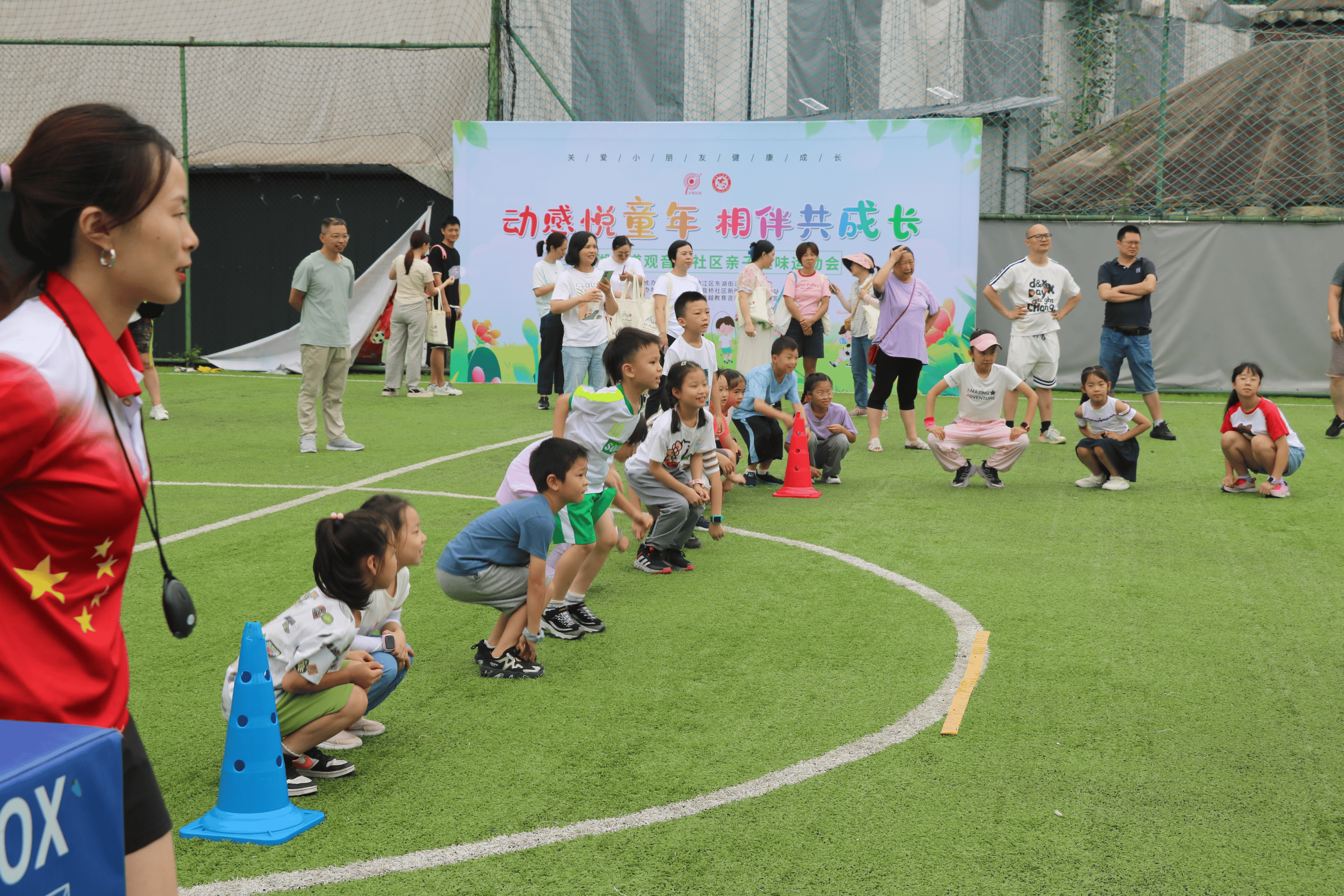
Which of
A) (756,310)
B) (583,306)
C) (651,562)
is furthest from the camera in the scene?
(756,310)

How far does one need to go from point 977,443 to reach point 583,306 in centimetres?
380

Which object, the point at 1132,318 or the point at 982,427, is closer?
the point at 982,427

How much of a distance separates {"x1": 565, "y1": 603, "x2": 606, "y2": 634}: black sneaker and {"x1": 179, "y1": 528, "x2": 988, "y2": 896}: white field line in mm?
1568

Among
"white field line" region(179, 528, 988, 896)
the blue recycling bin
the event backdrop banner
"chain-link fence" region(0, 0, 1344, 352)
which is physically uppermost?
"chain-link fence" region(0, 0, 1344, 352)

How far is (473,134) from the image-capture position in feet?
50.9

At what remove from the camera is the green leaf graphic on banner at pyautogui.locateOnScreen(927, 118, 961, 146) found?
14.3 metres

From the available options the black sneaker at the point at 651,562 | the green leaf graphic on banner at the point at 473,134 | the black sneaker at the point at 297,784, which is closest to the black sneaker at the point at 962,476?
the black sneaker at the point at 651,562

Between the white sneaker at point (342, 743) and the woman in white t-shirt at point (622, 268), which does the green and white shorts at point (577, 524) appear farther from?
the woman in white t-shirt at point (622, 268)

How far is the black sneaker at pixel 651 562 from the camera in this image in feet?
20.6

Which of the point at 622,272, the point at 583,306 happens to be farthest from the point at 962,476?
the point at 622,272

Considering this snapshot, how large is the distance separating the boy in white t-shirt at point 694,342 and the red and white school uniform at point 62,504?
218 inches

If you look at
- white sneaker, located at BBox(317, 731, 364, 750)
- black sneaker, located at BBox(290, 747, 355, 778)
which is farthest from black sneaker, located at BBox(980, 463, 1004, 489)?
black sneaker, located at BBox(290, 747, 355, 778)

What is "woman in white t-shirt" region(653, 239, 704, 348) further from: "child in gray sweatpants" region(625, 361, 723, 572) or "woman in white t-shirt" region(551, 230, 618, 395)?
"child in gray sweatpants" region(625, 361, 723, 572)

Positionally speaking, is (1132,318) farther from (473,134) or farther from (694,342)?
(473,134)
